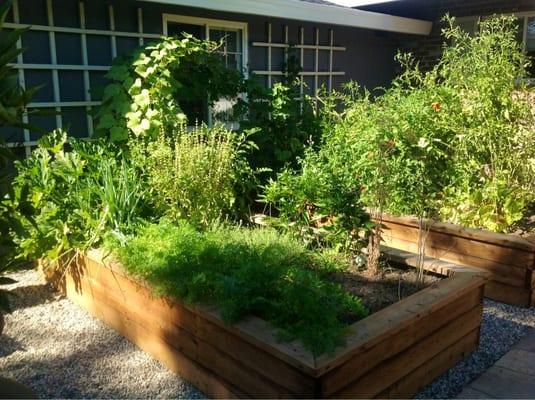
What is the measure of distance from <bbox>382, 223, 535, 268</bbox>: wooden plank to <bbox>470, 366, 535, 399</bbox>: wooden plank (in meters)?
1.01

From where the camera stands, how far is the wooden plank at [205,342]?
2.03 meters

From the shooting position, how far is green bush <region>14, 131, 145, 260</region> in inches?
129

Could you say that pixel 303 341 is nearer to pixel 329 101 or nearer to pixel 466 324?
pixel 466 324

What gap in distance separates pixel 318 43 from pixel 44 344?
5777 millimetres

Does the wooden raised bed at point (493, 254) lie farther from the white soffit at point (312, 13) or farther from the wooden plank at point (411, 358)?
the white soffit at point (312, 13)

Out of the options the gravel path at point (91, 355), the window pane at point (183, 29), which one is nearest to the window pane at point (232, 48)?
the window pane at point (183, 29)

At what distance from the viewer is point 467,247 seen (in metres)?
3.69

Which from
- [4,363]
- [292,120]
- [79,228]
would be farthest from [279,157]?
[4,363]

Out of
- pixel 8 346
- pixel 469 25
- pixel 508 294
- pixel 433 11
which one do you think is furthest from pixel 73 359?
pixel 433 11

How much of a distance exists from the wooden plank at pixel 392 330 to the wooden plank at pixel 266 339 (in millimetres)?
97

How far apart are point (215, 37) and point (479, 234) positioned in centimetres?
385

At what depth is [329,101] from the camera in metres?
5.50

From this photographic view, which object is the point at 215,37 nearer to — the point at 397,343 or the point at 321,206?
the point at 321,206

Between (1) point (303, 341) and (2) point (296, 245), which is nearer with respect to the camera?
(1) point (303, 341)
